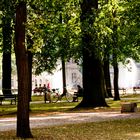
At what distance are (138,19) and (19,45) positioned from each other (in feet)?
28.4

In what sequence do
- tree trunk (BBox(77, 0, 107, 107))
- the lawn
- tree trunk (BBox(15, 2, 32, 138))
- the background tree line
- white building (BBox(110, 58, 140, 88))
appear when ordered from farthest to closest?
1. white building (BBox(110, 58, 140, 88))
2. tree trunk (BBox(77, 0, 107, 107))
3. the lawn
4. the background tree line
5. tree trunk (BBox(15, 2, 32, 138))

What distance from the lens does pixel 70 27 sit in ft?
91.9

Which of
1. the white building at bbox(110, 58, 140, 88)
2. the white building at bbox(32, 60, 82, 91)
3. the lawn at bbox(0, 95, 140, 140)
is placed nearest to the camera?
the lawn at bbox(0, 95, 140, 140)

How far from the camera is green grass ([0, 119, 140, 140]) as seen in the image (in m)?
15.5

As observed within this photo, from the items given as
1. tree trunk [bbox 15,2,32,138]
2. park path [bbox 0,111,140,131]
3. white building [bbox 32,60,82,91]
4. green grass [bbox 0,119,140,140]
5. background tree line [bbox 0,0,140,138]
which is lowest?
green grass [bbox 0,119,140,140]

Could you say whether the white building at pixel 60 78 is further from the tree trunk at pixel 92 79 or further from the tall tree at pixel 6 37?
the tree trunk at pixel 92 79

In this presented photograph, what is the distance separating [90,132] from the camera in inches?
666

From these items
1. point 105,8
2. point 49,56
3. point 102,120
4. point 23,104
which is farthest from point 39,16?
point 49,56

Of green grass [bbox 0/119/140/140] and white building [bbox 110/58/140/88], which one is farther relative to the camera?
white building [bbox 110/58/140/88]

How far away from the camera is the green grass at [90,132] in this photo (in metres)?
15.5

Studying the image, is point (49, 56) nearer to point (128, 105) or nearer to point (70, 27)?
point (70, 27)

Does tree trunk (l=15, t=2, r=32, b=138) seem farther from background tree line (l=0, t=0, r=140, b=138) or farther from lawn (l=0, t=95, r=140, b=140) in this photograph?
lawn (l=0, t=95, r=140, b=140)

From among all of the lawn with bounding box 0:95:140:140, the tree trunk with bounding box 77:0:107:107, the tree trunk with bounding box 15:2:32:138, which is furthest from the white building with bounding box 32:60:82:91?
the tree trunk with bounding box 15:2:32:138

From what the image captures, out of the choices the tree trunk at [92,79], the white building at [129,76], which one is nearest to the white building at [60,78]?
the white building at [129,76]
